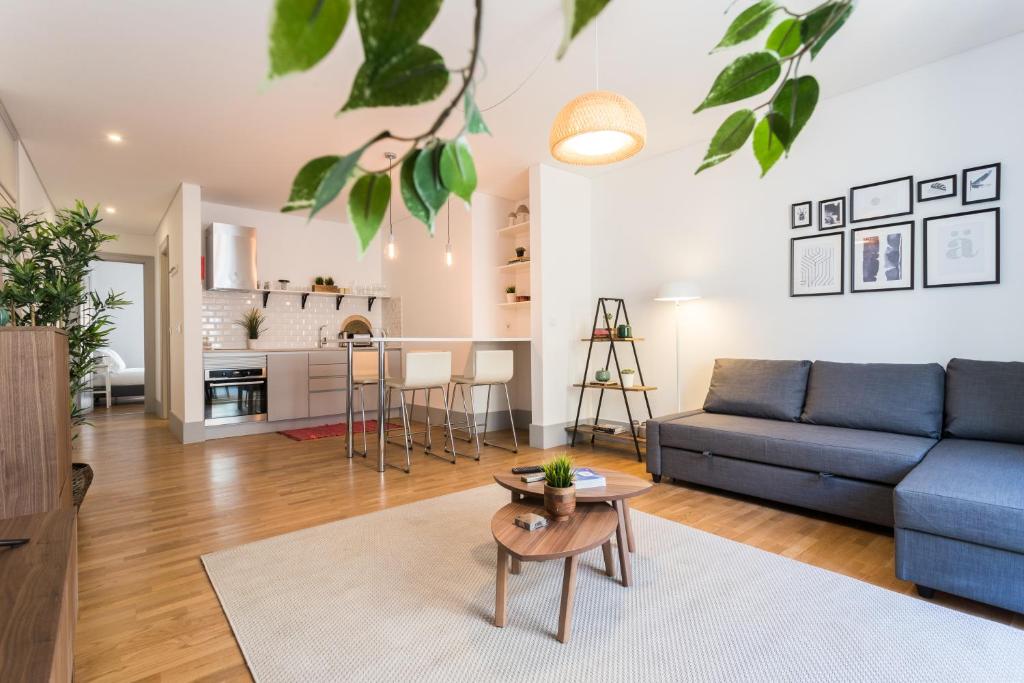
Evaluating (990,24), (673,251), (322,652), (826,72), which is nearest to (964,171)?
(990,24)

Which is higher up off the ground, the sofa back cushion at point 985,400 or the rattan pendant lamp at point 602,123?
the rattan pendant lamp at point 602,123

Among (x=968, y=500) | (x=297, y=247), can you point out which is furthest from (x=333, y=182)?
(x=297, y=247)

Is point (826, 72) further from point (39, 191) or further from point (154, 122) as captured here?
point (39, 191)

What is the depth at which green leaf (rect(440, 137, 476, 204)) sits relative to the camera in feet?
1.12

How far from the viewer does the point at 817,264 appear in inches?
142

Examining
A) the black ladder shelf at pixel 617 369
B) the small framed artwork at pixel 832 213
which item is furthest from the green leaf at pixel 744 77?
the black ladder shelf at pixel 617 369

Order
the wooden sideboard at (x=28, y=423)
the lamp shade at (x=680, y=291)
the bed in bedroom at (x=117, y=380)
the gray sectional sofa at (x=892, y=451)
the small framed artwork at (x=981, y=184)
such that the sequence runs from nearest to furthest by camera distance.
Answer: the wooden sideboard at (x=28, y=423)
the gray sectional sofa at (x=892, y=451)
the small framed artwork at (x=981, y=184)
the lamp shade at (x=680, y=291)
the bed in bedroom at (x=117, y=380)

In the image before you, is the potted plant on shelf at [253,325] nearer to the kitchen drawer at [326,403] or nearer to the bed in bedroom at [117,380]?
the kitchen drawer at [326,403]

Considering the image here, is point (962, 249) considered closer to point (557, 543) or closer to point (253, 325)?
point (557, 543)

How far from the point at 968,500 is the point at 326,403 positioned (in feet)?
18.4

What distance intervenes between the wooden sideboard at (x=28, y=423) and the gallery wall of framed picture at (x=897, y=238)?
4.19 m

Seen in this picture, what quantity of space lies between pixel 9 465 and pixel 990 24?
494cm

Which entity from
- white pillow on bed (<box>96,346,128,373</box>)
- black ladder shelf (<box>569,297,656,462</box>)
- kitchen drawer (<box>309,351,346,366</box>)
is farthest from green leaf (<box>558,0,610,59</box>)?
white pillow on bed (<box>96,346,128,373</box>)

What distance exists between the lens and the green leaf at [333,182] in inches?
10.2
